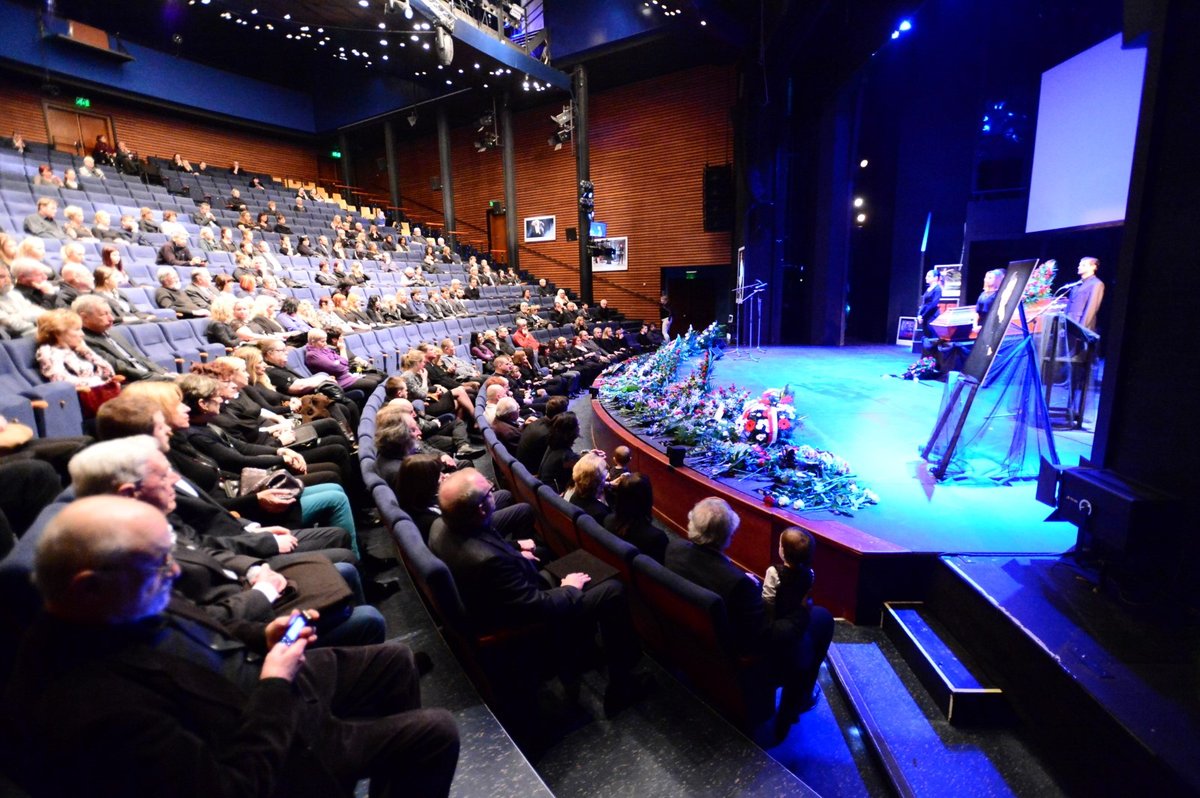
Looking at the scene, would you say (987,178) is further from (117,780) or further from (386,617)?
(117,780)

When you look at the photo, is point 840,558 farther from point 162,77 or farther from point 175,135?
point 175,135

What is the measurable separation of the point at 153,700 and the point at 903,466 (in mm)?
3277

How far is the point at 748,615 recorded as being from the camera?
63.1 inches

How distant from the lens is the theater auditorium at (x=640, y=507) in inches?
41.6

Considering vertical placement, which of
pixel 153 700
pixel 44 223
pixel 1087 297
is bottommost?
pixel 153 700

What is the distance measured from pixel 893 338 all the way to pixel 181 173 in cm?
1234

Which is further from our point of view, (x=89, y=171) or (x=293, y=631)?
(x=89, y=171)

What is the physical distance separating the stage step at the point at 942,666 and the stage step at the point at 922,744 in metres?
0.04

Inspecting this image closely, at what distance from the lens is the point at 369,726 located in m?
1.12

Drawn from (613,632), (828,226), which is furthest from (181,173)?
(613,632)

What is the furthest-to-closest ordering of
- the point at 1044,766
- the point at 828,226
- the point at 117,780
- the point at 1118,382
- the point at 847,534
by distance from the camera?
the point at 828,226 < the point at 847,534 < the point at 1118,382 < the point at 1044,766 < the point at 117,780

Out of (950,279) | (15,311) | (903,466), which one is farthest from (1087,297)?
(15,311)

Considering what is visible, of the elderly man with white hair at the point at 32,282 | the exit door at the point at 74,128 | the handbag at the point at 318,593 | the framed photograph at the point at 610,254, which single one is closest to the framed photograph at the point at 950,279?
the framed photograph at the point at 610,254

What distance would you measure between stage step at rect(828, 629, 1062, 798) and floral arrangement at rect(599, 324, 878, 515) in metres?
0.75
